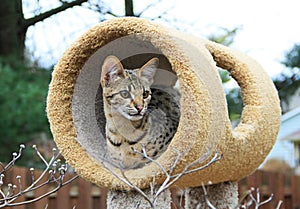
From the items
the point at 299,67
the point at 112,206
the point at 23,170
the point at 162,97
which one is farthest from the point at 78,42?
the point at 299,67

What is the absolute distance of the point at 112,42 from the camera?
5.29 feet

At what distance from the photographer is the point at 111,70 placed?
4.95ft

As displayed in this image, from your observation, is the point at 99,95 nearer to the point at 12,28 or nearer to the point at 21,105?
the point at 21,105

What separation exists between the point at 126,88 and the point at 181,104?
0.55 ft

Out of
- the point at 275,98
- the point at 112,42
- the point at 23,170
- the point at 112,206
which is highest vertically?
the point at 112,42

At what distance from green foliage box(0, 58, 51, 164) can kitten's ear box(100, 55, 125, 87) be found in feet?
5.69

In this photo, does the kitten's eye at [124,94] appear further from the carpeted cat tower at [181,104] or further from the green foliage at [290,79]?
the green foliage at [290,79]

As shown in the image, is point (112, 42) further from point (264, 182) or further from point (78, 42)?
point (264, 182)

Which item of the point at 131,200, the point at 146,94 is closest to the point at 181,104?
the point at 146,94

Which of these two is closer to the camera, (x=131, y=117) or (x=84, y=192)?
(x=131, y=117)

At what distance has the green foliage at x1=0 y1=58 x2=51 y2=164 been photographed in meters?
3.26

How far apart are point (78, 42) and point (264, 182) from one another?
2619 mm

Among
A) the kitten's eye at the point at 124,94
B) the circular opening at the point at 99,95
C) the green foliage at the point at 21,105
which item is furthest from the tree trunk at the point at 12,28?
the kitten's eye at the point at 124,94

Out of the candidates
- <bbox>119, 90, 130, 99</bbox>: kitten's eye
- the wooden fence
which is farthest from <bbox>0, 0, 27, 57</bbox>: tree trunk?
<bbox>119, 90, 130, 99</bbox>: kitten's eye
